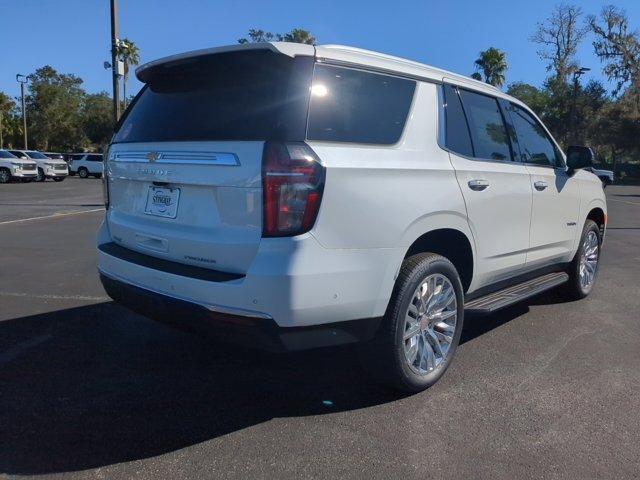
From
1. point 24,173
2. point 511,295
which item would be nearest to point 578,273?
point 511,295

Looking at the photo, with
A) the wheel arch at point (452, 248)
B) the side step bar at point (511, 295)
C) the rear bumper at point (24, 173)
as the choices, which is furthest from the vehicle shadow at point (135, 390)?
the rear bumper at point (24, 173)

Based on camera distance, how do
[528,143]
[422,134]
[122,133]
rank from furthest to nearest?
1. [528,143]
2. [122,133]
3. [422,134]

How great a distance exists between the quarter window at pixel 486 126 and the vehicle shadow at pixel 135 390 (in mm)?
1542

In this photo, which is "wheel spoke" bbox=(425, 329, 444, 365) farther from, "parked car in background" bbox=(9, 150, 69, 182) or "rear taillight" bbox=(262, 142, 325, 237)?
"parked car in background" bbox=(9, 150, 69, 182)

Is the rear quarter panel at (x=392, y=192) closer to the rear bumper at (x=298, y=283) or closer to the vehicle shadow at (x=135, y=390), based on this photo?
the rear bumper at (x=298, y=283)

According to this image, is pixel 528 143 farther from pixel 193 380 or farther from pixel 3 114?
pixel 3 114

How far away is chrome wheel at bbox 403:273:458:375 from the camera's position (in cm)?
366

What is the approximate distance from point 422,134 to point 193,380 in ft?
7.11

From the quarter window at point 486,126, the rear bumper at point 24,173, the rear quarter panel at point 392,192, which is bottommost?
the rear bumper at point 24,173

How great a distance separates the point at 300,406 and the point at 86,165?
42344mm

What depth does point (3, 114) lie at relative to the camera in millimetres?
69812

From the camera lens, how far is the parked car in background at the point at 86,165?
42.0 meters

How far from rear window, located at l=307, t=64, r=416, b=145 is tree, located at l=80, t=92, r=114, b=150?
68.7m

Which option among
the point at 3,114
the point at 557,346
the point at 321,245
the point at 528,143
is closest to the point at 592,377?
the point at 557,346
